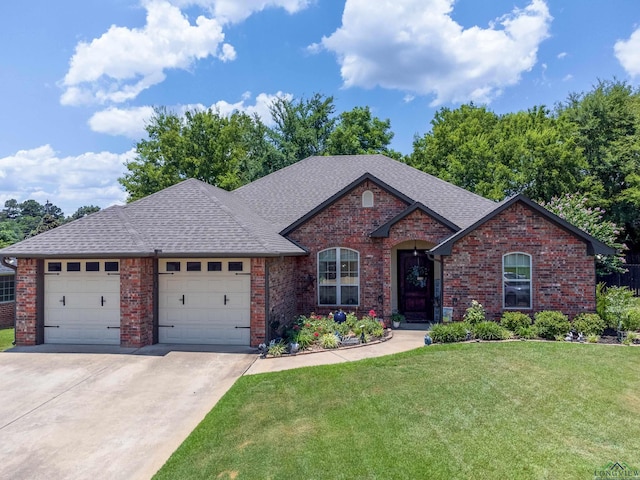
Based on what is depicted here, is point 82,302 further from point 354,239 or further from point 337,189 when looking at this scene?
point 337,189

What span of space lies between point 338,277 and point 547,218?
6693 millimetres

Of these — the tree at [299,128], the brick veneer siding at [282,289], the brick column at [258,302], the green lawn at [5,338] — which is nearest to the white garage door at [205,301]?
the brick column at [258,302]

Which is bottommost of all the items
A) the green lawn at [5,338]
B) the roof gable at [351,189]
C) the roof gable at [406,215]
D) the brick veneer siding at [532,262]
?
the green lawn at [5,338]

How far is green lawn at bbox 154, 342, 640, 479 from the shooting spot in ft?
15.8

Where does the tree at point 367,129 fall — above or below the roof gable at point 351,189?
above

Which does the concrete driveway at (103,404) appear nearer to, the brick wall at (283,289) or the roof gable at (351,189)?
the brick wall at (283,289)

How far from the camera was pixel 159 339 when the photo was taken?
Result: 11.3 m

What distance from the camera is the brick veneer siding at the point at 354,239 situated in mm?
13531

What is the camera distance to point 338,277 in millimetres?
13828

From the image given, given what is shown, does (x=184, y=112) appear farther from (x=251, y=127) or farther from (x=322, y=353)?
(x=322, y=353)

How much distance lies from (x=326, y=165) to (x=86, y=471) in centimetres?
1637

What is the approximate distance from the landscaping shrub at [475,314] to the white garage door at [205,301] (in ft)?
20.5

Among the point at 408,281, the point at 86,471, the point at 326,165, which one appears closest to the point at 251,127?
the point at 326,165

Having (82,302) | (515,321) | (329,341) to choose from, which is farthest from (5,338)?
(515,321)
